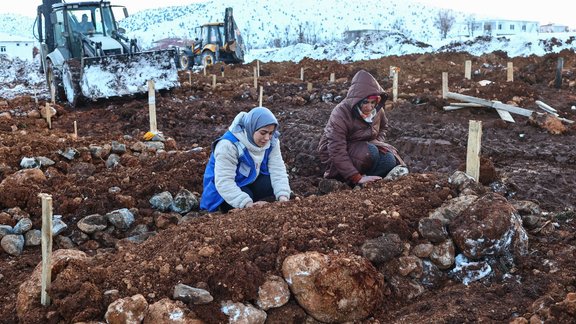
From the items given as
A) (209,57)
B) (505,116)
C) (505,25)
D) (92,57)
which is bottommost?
(505,116)

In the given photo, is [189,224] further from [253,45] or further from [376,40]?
[253,45]

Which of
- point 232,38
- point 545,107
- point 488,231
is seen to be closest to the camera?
point 488,231

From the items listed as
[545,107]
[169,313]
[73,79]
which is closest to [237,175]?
[169,313]

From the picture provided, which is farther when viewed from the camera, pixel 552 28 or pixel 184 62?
pixel 552 28

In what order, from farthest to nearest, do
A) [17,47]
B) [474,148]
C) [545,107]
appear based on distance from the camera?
[17,47] < [545,107] < [474,148]

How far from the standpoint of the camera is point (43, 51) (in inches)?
516

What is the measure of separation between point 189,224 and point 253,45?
2587 inches

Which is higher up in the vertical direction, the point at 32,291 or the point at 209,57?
the point at 209,57

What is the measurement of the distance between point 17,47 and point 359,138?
51077 millimetres

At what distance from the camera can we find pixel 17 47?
48.4m

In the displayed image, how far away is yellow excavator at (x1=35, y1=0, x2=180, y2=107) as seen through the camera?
10.8 metres

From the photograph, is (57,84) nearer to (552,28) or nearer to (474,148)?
(474,148)

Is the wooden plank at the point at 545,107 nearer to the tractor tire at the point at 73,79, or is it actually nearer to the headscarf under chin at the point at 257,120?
the headscarf under chin at the point at 257,120

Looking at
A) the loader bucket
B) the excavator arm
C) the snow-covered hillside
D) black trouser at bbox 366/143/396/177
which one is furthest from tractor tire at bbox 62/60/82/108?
the snow-covered hillside
